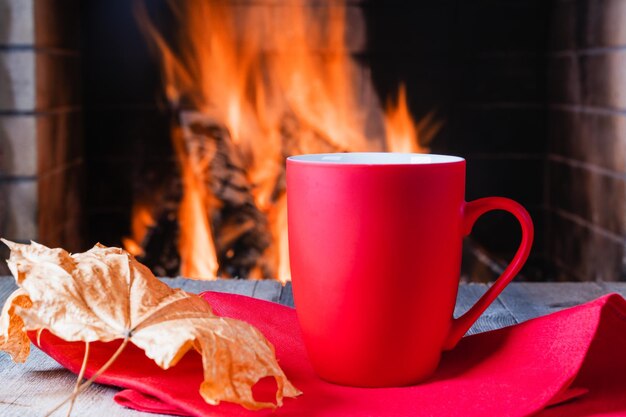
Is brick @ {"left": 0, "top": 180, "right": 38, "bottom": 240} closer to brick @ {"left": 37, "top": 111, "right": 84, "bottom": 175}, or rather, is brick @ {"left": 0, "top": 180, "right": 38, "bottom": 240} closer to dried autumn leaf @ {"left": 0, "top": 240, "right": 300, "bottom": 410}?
brick @ {"left": 37, "top": 111, "right": 84, "bottom": 175}

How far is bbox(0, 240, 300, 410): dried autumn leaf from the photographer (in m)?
0.40

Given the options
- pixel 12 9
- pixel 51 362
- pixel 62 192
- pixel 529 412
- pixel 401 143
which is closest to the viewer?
pixel 529 412

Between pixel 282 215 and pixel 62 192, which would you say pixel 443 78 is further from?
pixel 62 192

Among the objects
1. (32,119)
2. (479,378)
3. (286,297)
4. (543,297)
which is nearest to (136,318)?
(479,378)

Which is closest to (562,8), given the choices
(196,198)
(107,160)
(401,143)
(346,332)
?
(401,143)

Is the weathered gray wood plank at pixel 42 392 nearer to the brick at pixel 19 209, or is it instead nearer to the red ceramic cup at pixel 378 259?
the red ceramic cup at pixel 378 259

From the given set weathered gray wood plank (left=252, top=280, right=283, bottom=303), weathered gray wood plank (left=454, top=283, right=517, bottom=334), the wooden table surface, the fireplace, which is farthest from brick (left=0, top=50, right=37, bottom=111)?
weathered gray wood plank (left=454, top=283, right=517, bottom=334)

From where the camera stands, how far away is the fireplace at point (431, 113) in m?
1.46

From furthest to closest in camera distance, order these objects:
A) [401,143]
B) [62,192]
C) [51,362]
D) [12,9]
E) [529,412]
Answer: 1. [401,143]
2. [62,192]
3. [12,9]
4. [51,362]
5. [529,412]

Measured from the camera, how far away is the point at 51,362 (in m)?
0.53

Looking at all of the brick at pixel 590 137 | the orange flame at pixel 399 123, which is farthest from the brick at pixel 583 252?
the orange flame at pixel 399 123

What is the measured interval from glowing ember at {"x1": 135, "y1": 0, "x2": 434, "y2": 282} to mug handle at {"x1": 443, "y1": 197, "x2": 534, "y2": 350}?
1007 mm

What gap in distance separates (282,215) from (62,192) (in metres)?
0.39

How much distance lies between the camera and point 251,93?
5.00 feet
